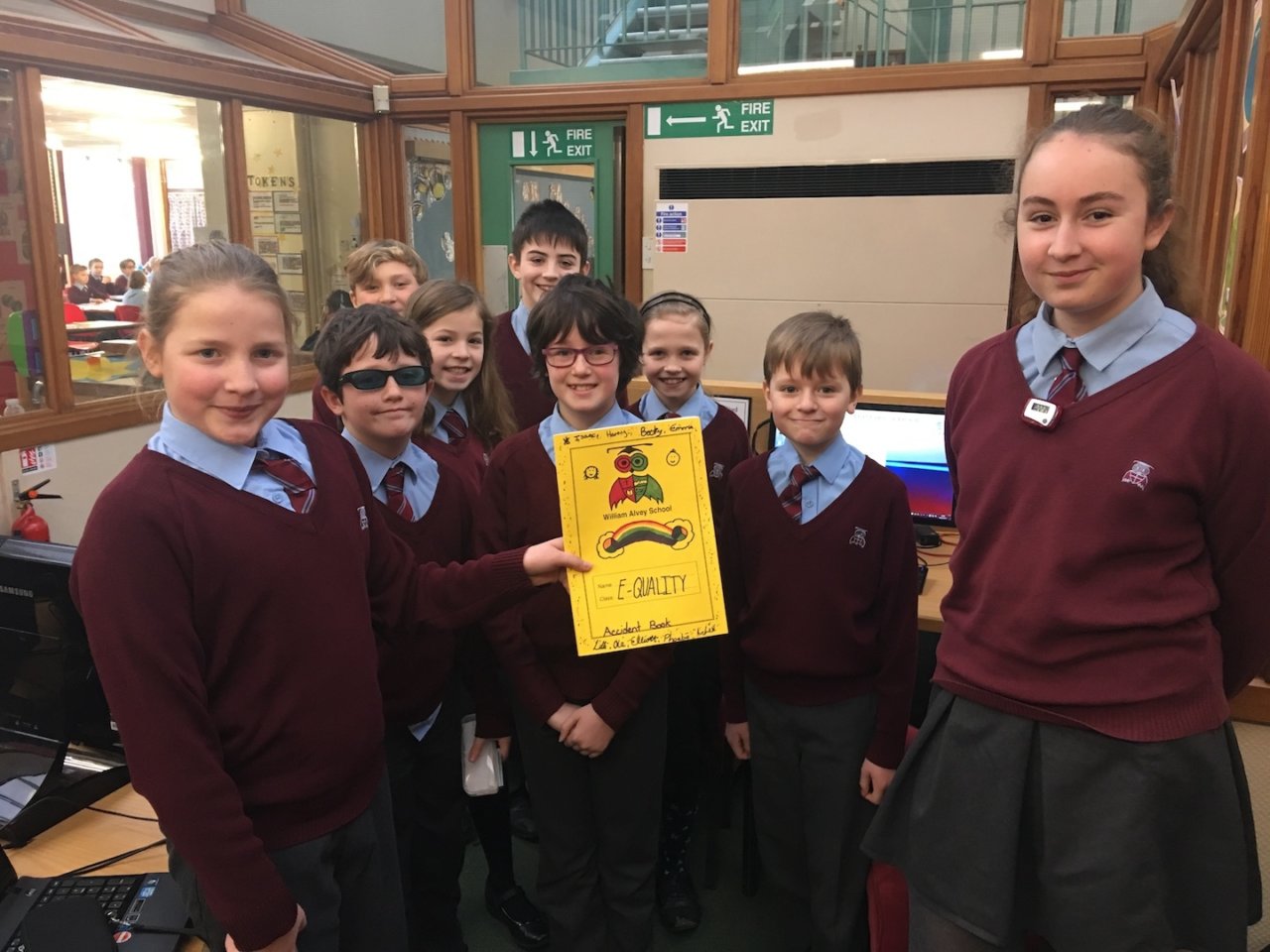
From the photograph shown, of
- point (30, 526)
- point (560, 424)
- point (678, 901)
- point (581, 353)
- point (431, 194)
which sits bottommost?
point (678, 901)

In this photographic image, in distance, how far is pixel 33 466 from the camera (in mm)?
3461

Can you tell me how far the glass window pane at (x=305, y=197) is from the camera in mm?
4691

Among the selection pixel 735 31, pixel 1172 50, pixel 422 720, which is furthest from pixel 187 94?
pixel 1172 50

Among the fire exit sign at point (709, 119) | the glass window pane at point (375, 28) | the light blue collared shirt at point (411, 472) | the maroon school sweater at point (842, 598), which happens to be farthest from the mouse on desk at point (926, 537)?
the glass window pane at point (375, 28)

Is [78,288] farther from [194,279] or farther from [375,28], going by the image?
[194,279]

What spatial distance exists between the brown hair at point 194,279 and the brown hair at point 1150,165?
99cm

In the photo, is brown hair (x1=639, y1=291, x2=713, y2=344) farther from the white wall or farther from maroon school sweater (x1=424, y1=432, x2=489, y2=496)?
the white wall

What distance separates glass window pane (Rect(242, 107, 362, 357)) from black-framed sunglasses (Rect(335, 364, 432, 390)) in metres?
3.18

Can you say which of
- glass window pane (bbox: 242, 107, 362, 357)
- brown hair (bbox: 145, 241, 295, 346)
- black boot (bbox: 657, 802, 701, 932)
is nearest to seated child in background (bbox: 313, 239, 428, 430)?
brown hair (bbox: 145, 241, 295, 346)

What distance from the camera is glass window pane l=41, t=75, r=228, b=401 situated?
3.71 meters

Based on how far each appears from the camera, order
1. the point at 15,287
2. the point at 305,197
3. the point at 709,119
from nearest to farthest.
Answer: the point at 15,287, the point at 709,119, the point at 305,197

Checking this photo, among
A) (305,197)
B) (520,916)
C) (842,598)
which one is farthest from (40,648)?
(305,197)

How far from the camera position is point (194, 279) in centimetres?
111

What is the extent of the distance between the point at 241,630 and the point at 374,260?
1798mm
